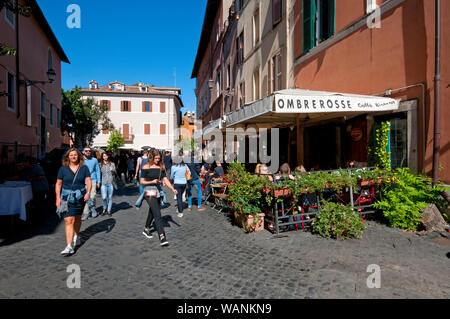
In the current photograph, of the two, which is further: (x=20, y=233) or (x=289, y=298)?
(x=20, y=233)

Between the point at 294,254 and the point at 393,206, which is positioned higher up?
the point at 393,206

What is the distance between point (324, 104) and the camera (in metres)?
5.46

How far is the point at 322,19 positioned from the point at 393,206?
6495 mm

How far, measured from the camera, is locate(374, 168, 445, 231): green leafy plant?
17.7 feet

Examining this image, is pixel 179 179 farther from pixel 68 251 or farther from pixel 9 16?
pixel 9 16

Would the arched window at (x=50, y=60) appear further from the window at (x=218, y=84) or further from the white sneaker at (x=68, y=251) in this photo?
the white sneaker at (x=68, y=251)

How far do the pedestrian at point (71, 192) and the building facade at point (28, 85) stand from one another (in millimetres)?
6712

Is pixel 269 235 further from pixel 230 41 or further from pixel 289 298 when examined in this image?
pixel 230 41

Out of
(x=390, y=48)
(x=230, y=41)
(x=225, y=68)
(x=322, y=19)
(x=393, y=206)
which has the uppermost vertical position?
(x=230, y=41)

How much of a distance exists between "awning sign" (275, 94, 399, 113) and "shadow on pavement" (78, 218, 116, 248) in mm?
4264

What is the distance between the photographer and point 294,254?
4.43m

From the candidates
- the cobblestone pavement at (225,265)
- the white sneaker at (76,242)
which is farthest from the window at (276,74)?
the white sneaker at (76,242)
